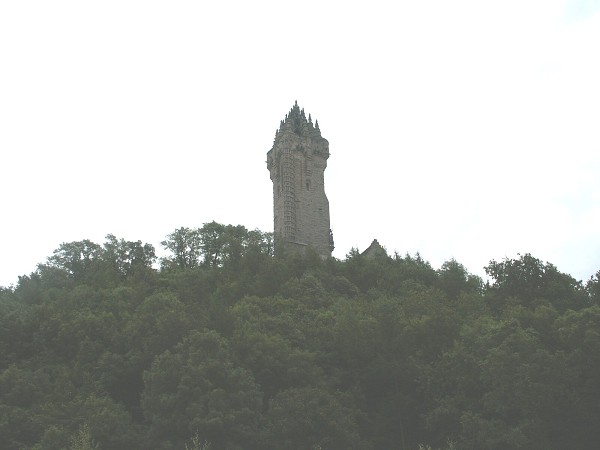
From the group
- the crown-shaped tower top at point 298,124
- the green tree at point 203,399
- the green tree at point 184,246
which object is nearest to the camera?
the green tree at point 203,399

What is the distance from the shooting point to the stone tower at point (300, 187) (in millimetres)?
73250

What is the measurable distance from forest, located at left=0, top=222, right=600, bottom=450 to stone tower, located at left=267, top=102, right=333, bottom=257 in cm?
2126

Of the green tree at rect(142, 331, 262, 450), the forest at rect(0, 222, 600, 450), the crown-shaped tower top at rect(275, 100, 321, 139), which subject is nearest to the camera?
the green tree at rect(142, 331, 262, 450)

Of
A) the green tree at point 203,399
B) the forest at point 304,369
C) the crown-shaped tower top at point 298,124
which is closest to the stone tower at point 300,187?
the crown-shaped tower top at point 298,124

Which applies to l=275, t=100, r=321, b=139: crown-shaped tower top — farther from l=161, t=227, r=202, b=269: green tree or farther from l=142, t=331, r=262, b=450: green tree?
l=142, t=331, r=262, b=450: green tree

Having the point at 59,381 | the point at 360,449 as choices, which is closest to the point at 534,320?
the point at 360,449

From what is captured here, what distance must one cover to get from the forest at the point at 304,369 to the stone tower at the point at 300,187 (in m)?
21.3

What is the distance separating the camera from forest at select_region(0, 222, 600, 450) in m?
30.3

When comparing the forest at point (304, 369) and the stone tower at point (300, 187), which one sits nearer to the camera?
the forest at point (304, 369)

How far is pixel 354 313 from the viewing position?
41.9m

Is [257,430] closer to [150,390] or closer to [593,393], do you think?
[150,390]

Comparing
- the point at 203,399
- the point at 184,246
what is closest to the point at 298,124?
the point at 184,246

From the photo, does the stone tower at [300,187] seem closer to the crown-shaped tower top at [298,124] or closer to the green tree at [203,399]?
the crown-shaped tower top at [298,124]

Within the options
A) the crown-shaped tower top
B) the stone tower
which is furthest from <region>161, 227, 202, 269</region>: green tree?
the crown-shaped tower top
